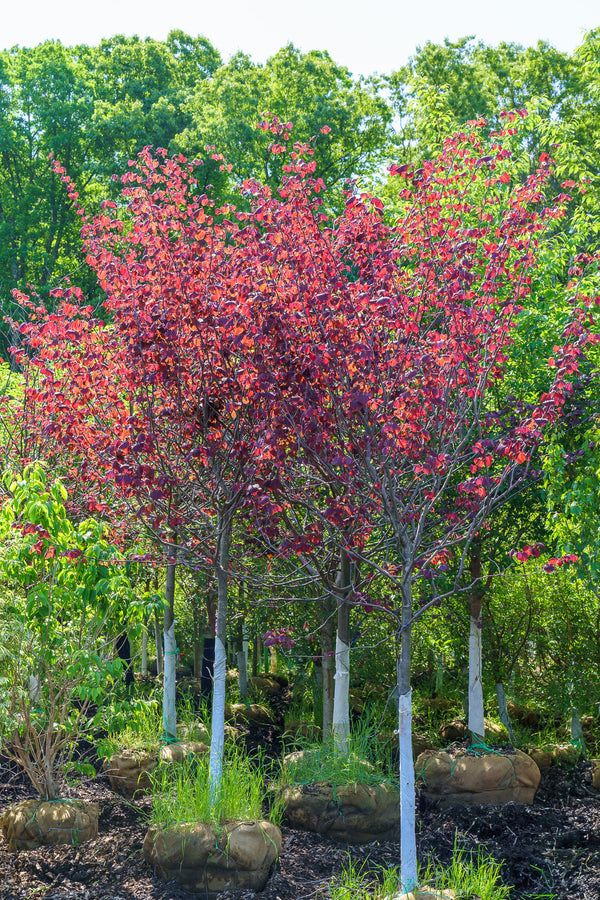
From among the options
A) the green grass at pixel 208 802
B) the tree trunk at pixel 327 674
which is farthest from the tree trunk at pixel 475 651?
the green grass at pixel 208 802

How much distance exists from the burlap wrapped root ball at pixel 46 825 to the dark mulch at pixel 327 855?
85 mm

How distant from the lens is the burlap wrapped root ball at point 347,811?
19.5 feet

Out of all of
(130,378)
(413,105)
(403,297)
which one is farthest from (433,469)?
(413,105)

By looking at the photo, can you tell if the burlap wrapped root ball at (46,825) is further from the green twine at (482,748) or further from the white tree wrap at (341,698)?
the green twine at (482,748)

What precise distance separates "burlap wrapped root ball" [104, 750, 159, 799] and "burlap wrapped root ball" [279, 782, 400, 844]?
150 cm

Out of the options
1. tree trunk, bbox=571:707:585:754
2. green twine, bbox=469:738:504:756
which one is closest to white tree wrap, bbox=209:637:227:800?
green twine, bbox=469:738:504:756

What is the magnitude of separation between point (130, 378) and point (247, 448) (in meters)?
0.97

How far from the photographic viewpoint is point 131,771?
277 inches

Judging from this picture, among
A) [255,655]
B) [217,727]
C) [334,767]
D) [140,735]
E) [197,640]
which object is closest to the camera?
[217,727]

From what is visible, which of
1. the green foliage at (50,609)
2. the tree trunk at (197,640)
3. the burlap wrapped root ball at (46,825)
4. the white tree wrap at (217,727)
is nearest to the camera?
the green foliage at (50,609)

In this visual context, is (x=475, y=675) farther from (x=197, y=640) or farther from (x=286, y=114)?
(x=286, y=114)

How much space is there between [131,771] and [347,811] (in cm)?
214

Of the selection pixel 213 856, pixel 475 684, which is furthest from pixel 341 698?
pixel 213 856

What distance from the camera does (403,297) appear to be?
4.74m
